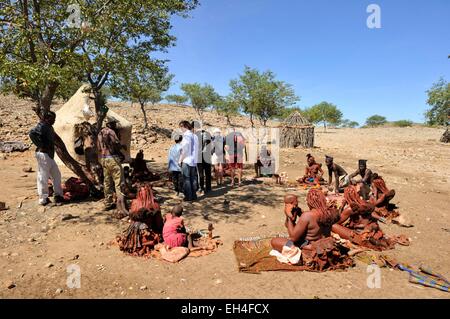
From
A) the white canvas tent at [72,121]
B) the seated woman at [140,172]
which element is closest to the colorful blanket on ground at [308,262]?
the seated woman at [140,172]

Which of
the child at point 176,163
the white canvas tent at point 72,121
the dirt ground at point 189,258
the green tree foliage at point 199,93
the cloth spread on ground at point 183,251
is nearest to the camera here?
the dirt ground at point 189,258

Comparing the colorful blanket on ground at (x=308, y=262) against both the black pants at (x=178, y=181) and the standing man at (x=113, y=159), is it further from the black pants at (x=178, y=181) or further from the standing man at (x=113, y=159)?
the black pants at (x=178, y=181)

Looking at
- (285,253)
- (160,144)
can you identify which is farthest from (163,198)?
(160,144)

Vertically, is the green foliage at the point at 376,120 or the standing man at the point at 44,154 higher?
the green foliage at the point at 376,120

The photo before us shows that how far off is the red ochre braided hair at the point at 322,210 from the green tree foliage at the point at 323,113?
4805 centimetres

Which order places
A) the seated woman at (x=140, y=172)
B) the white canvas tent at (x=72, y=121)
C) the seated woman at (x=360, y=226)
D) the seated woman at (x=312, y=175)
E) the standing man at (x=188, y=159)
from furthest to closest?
the white canvas tent at (x=72, y=121)
the seated woman at (x=312, y=175)
the seated woman at (x=140, y=172)
the standing man at (x=188, y=159)
the seated woman at (x=360, y=226)

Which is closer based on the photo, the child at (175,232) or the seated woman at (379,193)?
the child at (175,232)

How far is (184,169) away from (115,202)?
1.80m

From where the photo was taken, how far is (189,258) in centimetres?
515

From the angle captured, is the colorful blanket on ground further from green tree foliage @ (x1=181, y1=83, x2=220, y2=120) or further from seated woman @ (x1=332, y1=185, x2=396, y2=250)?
green tree foliage @ (x1=181, y1=83, x2=220, y2=120)

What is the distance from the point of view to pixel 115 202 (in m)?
7.20

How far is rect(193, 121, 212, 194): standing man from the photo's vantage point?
9.05 metres

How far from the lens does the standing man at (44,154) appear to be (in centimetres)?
683

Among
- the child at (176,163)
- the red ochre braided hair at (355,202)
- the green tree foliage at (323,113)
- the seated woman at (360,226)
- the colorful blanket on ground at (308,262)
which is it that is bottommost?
the colorful blanket on ground at (308,262)
